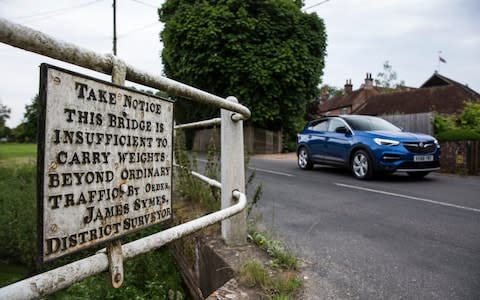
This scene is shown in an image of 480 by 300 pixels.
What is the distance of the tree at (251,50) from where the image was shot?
18891 millimetres

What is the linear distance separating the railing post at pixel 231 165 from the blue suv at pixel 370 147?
595 cm

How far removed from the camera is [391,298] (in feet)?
6.74

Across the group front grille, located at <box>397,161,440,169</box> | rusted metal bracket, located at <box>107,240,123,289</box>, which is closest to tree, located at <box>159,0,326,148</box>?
front grille, located at <box>397,161,440,169</box>

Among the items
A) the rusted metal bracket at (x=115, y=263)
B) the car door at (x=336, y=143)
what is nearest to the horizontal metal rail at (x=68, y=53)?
the rusted metal bracket at (x=115, y=263)

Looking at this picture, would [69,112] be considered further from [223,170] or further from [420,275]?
[420,275]

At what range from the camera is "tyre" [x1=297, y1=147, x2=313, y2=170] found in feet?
33.4

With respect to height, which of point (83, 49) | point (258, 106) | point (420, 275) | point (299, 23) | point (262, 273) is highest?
point (299, 23)

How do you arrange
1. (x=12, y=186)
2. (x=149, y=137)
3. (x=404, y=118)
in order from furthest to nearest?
(x=404, y=118)
(x=12, y=186)
(x=149, y=137)

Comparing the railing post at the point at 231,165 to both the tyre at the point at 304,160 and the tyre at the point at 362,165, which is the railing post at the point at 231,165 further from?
the tyre at the point at 304,160

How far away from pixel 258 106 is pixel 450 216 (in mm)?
15909

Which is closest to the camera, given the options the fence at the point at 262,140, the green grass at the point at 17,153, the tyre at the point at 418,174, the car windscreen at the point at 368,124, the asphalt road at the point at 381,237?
the asphalt road at the point at 381,237

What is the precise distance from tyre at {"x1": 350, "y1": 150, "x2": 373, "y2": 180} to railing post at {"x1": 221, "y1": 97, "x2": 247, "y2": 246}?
6021 millimetres

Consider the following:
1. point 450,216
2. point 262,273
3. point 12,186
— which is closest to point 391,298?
point 262,273

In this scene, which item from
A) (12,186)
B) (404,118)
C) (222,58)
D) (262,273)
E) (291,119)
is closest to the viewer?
(262,273)
